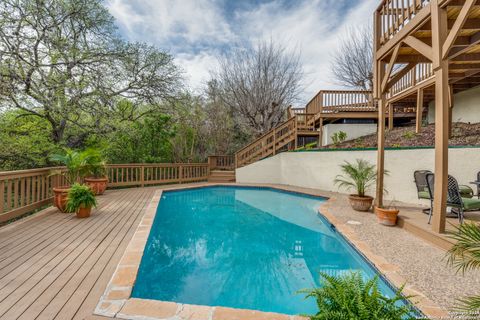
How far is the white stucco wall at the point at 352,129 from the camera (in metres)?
10.6

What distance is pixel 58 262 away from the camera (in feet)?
8.60

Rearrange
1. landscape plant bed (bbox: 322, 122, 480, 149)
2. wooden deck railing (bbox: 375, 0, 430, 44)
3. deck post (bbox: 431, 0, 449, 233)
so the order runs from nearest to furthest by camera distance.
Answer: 1. deck post (bbox: 431, 0, 449, 233)
2. wooden deck railing (bbox: 375, 0, 430, 44)
3. landscape plant bed (bbox: 322, 122, 480, 149)

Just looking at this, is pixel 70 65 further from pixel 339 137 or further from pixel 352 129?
pixel 352 129

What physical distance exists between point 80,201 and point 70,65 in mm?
5535

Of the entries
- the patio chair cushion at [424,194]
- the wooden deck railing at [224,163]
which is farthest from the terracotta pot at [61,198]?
the wooden deck railing at [224,163]

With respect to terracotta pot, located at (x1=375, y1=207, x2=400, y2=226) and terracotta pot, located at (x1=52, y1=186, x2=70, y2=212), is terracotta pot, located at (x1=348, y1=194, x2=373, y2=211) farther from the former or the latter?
terracotta pot, located at (x1=52, y1=186, x2=70, y2=212)

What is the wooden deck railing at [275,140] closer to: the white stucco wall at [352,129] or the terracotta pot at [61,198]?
the white stucco wall at [352,129]

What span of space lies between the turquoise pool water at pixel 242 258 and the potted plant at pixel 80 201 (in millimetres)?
1351

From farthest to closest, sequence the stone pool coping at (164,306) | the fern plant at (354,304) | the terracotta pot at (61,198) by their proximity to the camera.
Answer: the terracotta pot at (61,198) → the stone pool coping at (164,306) → the fern plant at (354,304)

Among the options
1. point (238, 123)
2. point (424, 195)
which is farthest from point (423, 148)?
point (238, 123)

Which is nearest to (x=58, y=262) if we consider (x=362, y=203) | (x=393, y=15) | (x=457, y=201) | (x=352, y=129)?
(x=457, y=201)

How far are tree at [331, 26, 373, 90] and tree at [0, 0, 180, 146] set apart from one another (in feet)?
38.8

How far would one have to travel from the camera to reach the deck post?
3.24 meters

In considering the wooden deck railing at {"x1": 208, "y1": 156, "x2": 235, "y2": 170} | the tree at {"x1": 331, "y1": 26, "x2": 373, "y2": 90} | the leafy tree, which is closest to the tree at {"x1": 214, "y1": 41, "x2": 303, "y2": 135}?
the wooden deck railing at {"x1": 208, "y1": 156, "x2": 235, "y2": 170}
